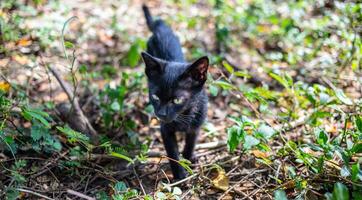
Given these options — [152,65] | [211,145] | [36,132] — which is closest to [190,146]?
[211,145]

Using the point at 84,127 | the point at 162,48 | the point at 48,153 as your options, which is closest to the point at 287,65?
the point at 162,48

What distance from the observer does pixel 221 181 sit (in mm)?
3408

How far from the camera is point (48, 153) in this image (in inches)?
144

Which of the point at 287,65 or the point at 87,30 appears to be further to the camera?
the point at 87,30

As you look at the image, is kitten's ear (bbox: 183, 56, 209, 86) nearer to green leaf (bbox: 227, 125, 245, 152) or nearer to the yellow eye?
the yellow eye

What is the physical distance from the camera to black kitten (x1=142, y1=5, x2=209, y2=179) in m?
3.43

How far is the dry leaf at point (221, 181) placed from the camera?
336 cm

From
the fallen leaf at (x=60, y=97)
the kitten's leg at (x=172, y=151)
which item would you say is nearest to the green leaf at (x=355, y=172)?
the kitten's leg at (x=172, y=151)

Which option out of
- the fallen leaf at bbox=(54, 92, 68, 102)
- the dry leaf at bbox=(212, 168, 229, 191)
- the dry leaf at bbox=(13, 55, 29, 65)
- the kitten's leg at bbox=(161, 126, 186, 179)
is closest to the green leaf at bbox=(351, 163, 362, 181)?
the dry leaf at bbox=(212, 168, 229, 191)

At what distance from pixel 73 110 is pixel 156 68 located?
1.02 metres

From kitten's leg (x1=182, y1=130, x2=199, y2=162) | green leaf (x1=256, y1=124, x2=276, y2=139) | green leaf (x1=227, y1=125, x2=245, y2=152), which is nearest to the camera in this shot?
green leaf (x1=227, y1=125, x2=245, y2=152)

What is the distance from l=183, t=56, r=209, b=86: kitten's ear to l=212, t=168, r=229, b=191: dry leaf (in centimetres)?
77

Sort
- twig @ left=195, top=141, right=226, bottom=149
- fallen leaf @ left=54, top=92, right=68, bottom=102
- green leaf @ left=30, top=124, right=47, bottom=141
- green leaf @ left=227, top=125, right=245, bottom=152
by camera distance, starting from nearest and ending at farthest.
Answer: green leaf @ left=227, top=125, right=245, bottom=152
green leaf @ left=30, top=124, right=47, bottom=141
twig @ left=195, top=141, right=226, bottom=149
fallen leaf @ left=54, top=92, right=68, bottom=102

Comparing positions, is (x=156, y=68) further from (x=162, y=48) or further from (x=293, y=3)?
(x=293, y=3)
